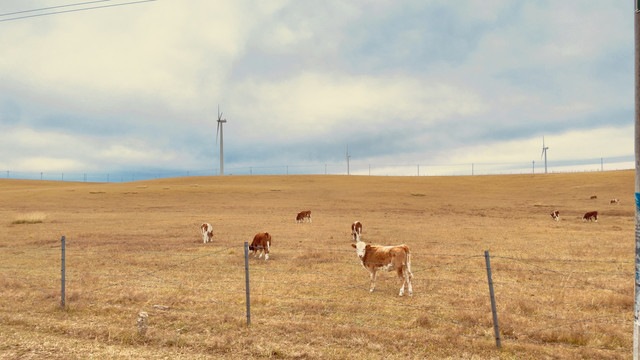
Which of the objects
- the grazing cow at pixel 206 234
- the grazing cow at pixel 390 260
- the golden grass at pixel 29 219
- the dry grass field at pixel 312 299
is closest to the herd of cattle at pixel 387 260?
the grazing cow at pixel 390 260

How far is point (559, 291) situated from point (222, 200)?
4468 centimetres

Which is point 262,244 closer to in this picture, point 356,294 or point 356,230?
point 356,294

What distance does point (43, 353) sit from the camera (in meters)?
6.03

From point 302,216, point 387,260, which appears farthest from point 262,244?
point 302,216

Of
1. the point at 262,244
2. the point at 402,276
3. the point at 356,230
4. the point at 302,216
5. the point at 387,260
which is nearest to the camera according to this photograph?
the point at 402,276

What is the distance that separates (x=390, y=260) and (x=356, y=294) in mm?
1380

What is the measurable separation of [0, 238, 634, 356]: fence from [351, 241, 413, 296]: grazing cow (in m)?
0.59

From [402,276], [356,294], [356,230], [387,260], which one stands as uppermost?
[387,260]

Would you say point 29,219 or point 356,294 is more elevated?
point 29,219

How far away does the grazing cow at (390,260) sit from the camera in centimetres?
991

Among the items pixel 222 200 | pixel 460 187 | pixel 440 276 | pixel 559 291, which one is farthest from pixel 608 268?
pixel 460 187

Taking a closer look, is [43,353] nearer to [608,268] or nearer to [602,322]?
[602,322]

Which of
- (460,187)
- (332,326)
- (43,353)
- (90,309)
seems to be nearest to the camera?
(43,353)

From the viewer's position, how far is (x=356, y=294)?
9836 mm
